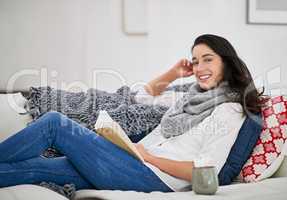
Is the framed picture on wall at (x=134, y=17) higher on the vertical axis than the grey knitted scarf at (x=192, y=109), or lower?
higher

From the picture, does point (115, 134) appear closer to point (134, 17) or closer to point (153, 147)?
point (153, 147)

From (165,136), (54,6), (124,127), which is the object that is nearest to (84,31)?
(54,6)

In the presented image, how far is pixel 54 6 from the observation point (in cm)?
203

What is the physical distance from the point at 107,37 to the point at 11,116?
599mm

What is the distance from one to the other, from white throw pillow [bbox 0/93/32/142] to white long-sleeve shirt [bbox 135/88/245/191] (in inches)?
19.8

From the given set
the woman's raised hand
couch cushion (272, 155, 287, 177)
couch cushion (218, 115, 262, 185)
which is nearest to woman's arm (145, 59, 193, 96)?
the woman's raised hand

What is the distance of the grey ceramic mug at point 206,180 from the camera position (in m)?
1.29

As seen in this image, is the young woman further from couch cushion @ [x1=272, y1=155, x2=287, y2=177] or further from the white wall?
the white wall

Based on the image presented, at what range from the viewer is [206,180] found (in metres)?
1.29

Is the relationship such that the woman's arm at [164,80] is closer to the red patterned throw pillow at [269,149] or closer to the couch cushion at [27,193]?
the red patterned throw pillow at [269,149]

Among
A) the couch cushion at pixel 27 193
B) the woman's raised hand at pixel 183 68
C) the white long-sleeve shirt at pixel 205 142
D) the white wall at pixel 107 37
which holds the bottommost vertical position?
the couch cushion at pixel 27 193

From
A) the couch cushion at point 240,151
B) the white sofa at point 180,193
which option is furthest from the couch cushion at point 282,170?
the couch cushion at point 240,151

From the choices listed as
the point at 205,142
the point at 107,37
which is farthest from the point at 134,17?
the point at 205,142

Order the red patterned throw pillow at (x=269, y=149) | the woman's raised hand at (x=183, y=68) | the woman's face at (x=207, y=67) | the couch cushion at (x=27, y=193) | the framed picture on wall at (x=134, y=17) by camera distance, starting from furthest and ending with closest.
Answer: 1. the framed picture on wall at (x=134, y=17)
2. the woman's raised hand at (x=183, y=68)
3. the woman's face at (x=207, y=67)
4. the red patterned throw pillow at (x=269, y=149)
5. the couch cushion at (x=27, y=193)
